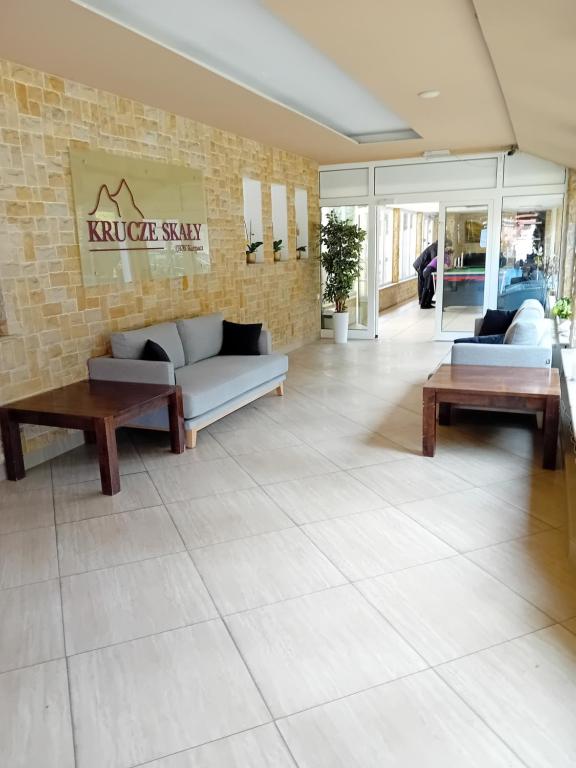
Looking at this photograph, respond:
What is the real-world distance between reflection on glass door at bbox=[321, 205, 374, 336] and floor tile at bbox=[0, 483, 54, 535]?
22.1 feet

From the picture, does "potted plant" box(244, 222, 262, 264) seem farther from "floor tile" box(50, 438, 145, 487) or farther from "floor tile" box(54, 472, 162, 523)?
"floor tile" box(54, 472, 162, 523)

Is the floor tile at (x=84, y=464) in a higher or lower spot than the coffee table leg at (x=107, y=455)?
lower

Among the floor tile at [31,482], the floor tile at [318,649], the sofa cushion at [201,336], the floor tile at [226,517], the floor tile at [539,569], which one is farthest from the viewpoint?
the sofa cushion at [201,336]

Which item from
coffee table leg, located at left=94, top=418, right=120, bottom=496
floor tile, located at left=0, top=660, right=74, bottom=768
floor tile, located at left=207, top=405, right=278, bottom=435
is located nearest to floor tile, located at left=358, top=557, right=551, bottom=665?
floor tile, located at left=0, top=660, right=74, bottom=768

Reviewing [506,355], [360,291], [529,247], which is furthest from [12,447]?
[529,247]

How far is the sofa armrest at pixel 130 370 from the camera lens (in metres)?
4.57

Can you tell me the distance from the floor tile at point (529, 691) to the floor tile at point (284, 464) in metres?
2.00

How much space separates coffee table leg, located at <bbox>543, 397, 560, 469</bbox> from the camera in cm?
402

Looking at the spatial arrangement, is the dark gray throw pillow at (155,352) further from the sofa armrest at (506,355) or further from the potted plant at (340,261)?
the potted plant at (340,261)

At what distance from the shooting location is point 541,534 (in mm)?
3182

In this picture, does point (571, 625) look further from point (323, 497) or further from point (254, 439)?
point (254, 439)

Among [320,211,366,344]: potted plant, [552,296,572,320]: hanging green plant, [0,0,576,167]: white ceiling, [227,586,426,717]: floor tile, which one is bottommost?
[227,586,426,717]: floor tile

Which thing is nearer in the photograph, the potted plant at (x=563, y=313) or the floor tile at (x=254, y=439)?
the floor tile at (x=254, y=439)

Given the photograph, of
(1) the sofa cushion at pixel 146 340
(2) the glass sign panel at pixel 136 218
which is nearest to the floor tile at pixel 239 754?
(1) the sofa cushion at pixel 146 340
